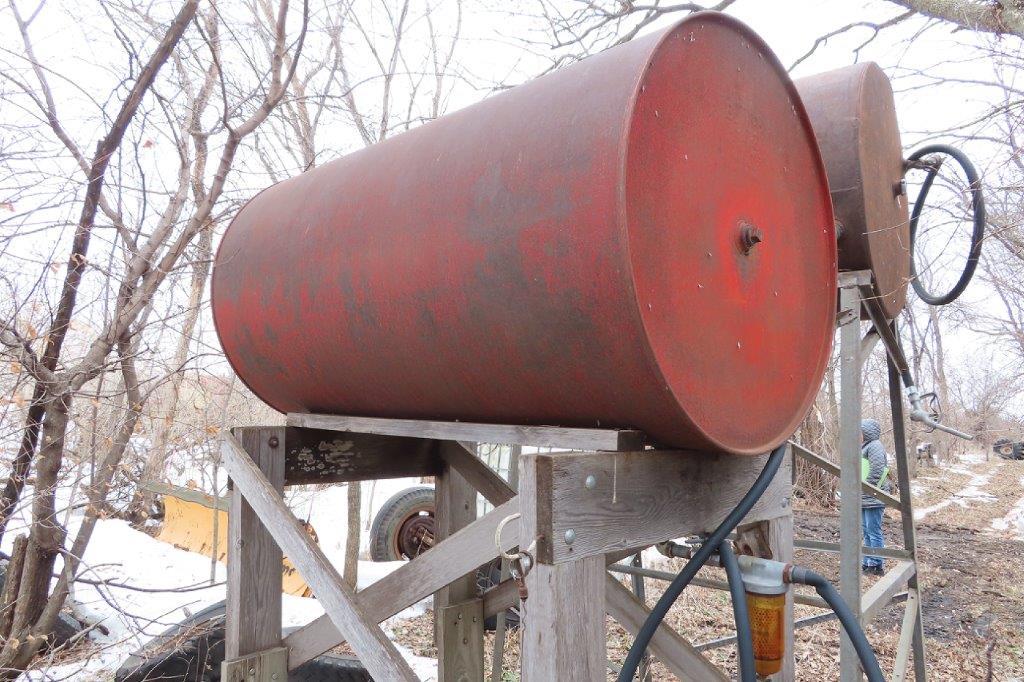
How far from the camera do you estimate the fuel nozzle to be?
6.89 ft

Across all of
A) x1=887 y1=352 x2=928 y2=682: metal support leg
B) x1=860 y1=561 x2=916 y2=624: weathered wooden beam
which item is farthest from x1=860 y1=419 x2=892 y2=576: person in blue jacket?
x1=860 y1=561 x2=916 y2=624: weathered wooden beam

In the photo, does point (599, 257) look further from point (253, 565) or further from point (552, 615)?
point (253, 565)

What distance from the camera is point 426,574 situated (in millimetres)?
2291

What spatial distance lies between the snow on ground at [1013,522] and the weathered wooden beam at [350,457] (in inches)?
539

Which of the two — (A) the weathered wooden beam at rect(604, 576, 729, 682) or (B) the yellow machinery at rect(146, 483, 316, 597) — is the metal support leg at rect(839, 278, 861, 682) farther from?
(B) the yellow machinery at rect(146, 483, 316, 597)

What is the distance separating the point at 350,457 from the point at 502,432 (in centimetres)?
142

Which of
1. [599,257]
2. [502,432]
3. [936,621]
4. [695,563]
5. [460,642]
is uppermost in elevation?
[599,257]

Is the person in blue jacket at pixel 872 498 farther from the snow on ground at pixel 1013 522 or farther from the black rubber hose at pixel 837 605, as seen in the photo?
the black rubber hose at pixel 837 605

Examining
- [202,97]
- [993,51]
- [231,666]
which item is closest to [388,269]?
[231,666]

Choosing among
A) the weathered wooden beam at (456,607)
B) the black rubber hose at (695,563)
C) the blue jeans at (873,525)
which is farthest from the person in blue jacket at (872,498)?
the black rubber hose at (695,563)

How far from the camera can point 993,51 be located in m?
4.75

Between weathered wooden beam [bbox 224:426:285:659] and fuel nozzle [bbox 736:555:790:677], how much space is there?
1.73 metres

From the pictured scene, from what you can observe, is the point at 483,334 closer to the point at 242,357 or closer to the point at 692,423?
the point at 692,423

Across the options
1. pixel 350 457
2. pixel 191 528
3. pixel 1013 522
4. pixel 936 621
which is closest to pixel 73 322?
pixel 350 457
